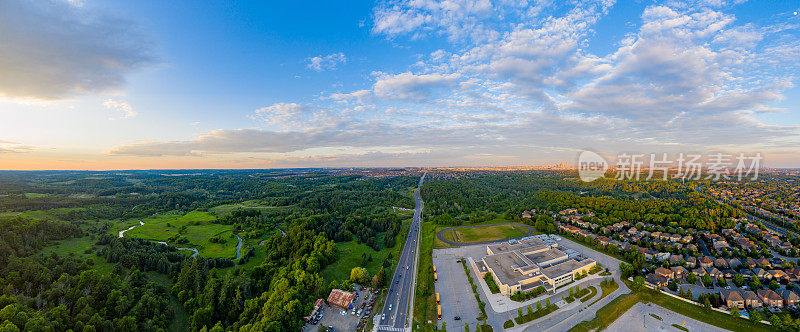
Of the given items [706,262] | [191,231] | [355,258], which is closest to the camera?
[706,262]

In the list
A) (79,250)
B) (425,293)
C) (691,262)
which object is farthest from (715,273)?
(79,250)

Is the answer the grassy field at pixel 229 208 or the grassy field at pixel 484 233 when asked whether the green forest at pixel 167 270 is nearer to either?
the grassy field at pixel 229 208

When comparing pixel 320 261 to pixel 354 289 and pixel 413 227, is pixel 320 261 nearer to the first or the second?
pixel 354 289

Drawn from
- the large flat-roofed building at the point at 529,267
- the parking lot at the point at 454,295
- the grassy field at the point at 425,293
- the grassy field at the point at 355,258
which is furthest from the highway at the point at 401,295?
the large flat-roofed building at the point at 529,267

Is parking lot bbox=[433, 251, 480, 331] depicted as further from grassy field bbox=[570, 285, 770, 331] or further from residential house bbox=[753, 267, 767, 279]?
residential house bbox=[753, 267, 767, 279]

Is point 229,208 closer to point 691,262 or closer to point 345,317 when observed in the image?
point 345,317
